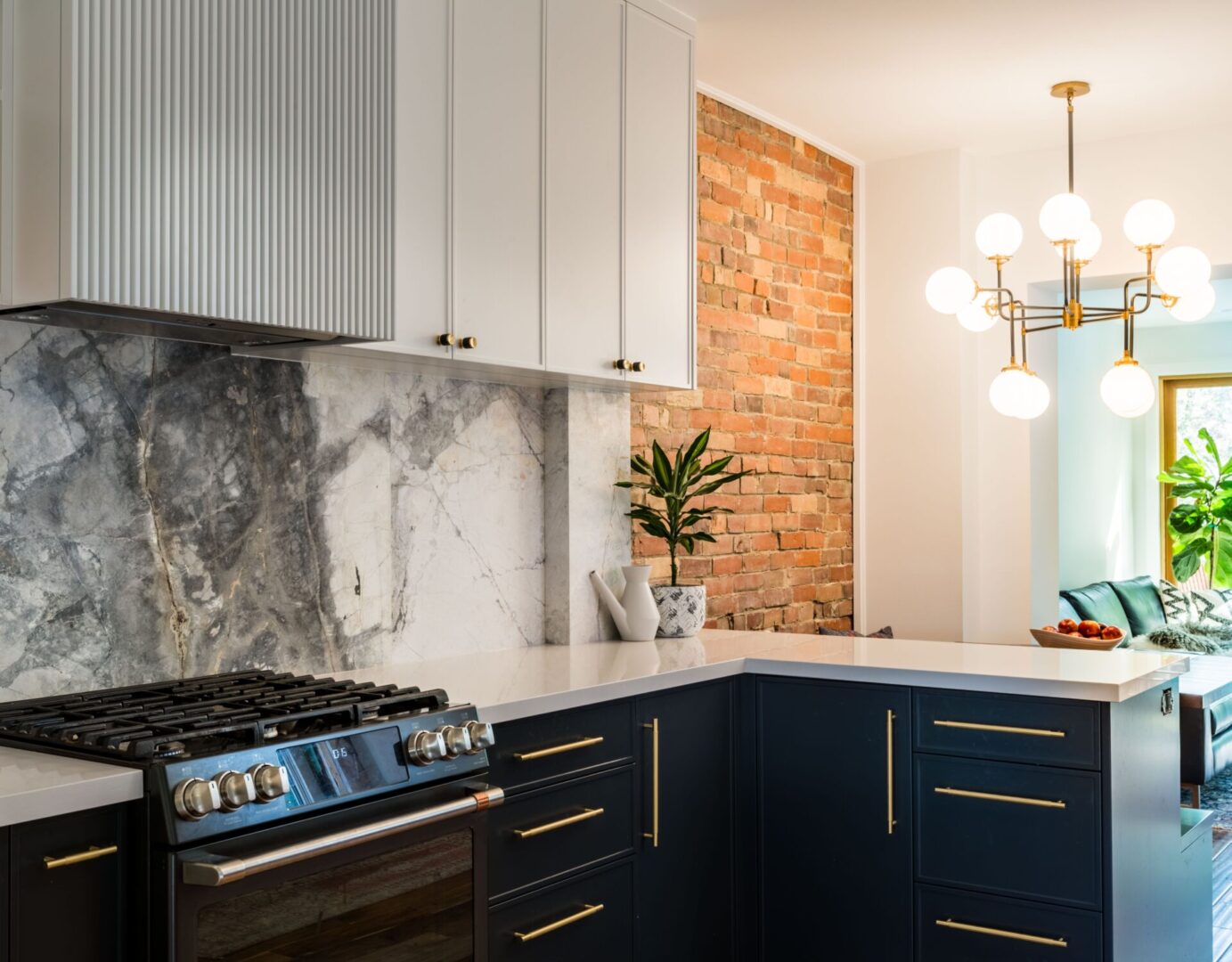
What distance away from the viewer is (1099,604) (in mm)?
6707

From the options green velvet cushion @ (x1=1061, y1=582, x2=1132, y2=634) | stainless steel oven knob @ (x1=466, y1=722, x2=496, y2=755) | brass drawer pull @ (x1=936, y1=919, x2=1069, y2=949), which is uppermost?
stainless steel oven knob @ (x1=466, y1=722, x2=496, y2=755)

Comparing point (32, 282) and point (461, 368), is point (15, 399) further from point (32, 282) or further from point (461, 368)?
point (461, 368)

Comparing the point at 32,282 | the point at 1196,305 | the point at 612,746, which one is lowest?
the point at 612,746

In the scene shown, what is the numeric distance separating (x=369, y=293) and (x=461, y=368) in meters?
0.54

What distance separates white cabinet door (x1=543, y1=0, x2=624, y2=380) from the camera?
311 cm

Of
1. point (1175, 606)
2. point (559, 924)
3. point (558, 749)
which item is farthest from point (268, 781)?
point (1175, 606)

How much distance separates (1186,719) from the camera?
4891mm

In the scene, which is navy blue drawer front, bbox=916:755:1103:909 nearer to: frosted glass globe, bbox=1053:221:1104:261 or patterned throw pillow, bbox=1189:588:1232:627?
frosted glass globe, bbox=1053:221:1104:261

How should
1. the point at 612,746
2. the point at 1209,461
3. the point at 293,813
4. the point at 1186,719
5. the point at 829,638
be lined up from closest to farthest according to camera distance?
the point at 293,813
the point at 612,746
the point at 829,638
the point at 1186,719
the point at 1209,461

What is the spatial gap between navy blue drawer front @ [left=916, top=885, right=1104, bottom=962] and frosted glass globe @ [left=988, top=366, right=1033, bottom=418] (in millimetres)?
1724

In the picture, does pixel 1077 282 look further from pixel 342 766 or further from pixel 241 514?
pixel 342 766

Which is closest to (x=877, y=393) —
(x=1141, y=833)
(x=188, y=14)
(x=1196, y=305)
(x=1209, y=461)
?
(x=1196, y=305)

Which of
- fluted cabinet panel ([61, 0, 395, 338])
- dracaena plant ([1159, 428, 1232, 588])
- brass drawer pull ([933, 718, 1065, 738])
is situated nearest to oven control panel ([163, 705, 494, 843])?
fluted cabinet panel ([61, 0, 395, 338])

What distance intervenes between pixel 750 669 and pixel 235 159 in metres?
1.76
